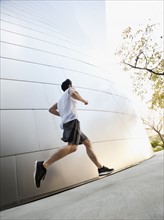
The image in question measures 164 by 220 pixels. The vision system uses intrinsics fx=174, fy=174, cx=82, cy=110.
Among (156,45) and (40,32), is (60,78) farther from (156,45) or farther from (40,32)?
(156,45)

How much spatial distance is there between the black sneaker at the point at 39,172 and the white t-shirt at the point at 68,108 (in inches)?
29.2

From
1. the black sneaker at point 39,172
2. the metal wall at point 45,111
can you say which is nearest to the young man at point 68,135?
the black sneaker at point 39,172

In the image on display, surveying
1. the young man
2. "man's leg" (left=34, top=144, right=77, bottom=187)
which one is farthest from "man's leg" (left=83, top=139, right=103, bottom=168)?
"man's leg" (left=34, top=144, right=77, bottom=187)

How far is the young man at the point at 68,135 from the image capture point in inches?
101

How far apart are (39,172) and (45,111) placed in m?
1.16

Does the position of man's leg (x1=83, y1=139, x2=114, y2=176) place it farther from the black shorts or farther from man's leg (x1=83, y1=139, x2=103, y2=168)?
the black shorts

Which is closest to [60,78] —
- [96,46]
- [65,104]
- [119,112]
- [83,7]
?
[65,104]

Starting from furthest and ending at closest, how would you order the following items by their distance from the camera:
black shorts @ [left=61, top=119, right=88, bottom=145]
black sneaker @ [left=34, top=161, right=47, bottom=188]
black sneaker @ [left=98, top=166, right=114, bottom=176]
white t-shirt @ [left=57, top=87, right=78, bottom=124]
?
1. black sneaker @ [left=98, top=166, right=114, bottom=176]
2. white t-shirt @ [left=57, top=87, right=78, bottom=124]
3. black shorts @ [left=61, top=119, right=88, bottom=145]
4. black sneaker @ [left=34, top=161, right=47, bottom=188]

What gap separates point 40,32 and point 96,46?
10.6ft

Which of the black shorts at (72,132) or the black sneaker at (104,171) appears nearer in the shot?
the black shorts at (72,132)

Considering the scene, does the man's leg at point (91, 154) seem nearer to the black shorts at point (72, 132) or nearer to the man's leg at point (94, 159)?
the man's leg at point (94, 159)

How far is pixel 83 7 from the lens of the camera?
10.2 metres

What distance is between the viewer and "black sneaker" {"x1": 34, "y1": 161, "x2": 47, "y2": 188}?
2467 mm

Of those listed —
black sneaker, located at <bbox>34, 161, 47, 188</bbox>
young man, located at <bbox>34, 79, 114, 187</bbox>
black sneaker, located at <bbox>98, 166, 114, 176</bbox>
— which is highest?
young man, located at <bbox>34, 79, 114, 187</bbox>
